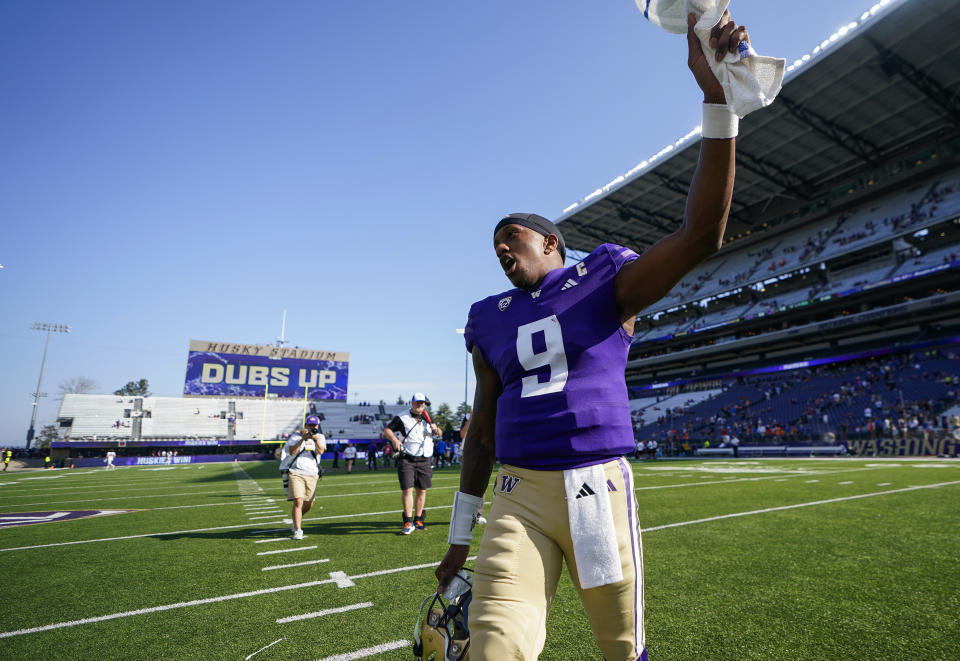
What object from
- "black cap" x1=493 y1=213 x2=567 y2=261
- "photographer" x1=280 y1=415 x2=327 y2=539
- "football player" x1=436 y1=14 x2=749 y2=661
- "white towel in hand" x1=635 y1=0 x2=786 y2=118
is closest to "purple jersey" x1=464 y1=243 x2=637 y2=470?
"football player" x1=436 y1=14 x2=749 y2=661

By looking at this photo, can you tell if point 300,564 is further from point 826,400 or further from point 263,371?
point 263,371

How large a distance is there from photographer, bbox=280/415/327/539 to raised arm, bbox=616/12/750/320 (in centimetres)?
590

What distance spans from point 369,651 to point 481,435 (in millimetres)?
1769

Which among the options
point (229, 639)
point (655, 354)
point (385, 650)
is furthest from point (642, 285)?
point (655, 354)

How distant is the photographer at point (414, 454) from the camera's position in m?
6.81

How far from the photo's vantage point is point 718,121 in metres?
1.23

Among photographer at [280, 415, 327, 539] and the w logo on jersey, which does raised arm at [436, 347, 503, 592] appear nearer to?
the w logo on jersey

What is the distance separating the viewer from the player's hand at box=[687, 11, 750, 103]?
1.18 m

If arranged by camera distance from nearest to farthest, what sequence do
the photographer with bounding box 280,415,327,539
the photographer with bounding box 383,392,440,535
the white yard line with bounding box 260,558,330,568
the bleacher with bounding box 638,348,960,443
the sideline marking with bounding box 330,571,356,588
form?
the sideline marking with bounding box 330,571,356,588 → the white yard line with bounding box 260,558,330,568 → the photographer with bounding box 280,415,327,539 → the photographer with bounding box 383,392,440,535 → the bleacher with bounding box 638,348,960,443

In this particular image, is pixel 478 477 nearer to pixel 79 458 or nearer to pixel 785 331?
pixel 785 331

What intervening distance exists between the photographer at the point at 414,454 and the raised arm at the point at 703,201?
5907 millimetres

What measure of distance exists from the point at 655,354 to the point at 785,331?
46.9 ft

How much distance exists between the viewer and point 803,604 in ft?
10.7

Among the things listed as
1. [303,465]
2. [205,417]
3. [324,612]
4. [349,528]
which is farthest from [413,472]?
[205,417]
